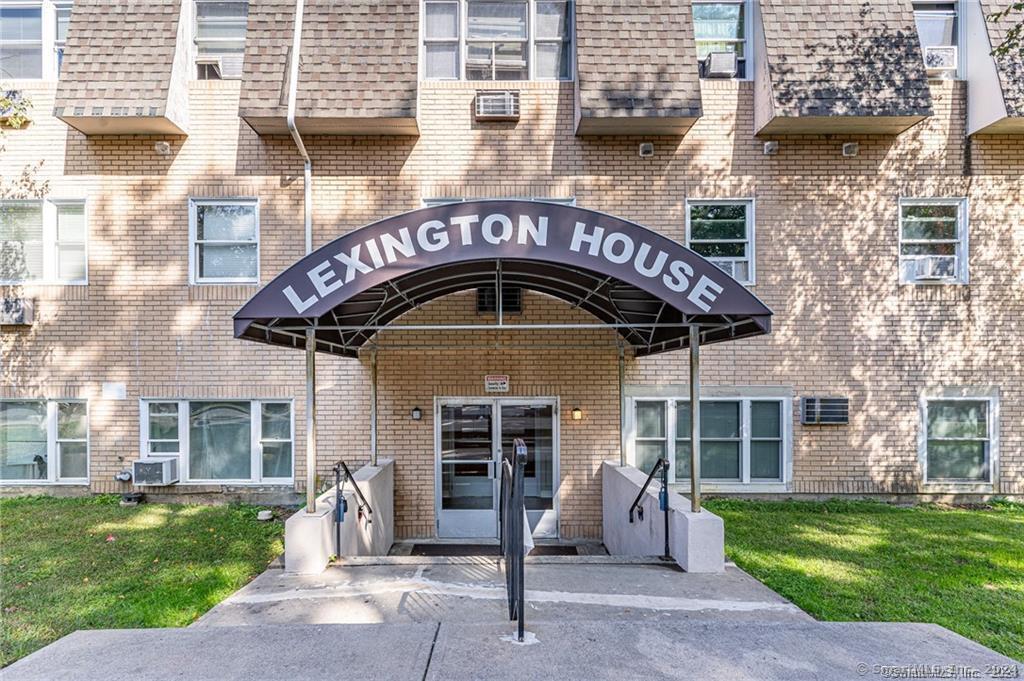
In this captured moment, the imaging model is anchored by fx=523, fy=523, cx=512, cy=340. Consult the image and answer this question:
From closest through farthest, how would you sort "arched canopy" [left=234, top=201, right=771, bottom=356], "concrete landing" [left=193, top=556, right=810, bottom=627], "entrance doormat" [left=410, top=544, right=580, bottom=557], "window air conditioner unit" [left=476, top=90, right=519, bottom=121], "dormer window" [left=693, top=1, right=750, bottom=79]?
"concrete landing" [left=193, top=556, right=810, bottom=627] < "arched canopy" [left=234, top=201, right=771, bottom=356] < "entrance doormat" [left=410, top=544, right=580, bottom=557] < "window air conditioner unit" [left=476, top=90, right=519, bottom=121] < "dormer window" [left=693, top=1, right=750, bottom=79]

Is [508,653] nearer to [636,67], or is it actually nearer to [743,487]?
[743,487]

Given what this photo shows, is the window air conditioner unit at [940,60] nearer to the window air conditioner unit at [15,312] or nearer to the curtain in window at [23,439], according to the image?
the window air conditioner unit at [15,312]

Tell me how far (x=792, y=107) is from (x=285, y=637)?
8.87 meters

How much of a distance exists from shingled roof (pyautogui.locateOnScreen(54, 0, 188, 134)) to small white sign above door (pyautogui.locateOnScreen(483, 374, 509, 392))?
6.00 m

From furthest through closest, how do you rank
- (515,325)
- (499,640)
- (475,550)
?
(475,550) < (515,325) < (499,640)

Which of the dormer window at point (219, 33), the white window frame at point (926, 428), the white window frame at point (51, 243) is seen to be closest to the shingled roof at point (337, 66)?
the dormer window at point (219, 33)

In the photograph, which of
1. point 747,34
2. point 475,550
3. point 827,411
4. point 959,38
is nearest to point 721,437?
point 827,411

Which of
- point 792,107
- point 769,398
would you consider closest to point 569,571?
point 769,398

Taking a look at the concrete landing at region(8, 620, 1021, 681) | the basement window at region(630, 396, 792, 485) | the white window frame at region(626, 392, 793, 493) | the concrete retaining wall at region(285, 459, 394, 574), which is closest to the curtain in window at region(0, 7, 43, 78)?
the concrete retaining wall at region(285, 459, 394, 574)

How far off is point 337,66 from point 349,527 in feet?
21.2

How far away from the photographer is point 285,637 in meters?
3.78

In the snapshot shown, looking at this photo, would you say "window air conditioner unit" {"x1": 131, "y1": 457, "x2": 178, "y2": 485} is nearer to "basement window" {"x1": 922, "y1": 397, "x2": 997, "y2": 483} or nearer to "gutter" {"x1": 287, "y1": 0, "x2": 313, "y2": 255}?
"gutter" {"x1": 287, "y1": 0, "x2": 313, "y2": 255}

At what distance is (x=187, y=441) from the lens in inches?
321

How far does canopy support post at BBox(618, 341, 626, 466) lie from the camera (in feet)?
26.0
